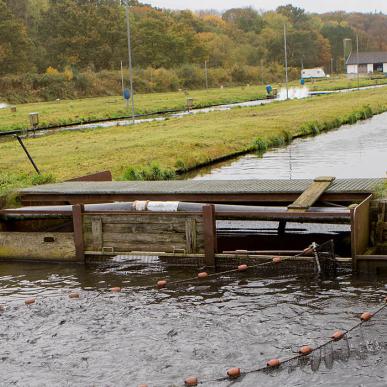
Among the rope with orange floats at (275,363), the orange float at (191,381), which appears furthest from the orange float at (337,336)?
the orange float at (191,381)

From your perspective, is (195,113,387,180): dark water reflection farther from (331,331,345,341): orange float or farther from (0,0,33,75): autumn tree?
(0,0,33,75): autumn tree

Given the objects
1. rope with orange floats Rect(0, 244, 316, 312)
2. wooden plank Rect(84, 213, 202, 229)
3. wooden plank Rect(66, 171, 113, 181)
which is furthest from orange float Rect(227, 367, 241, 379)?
wooden plank Rect(66, 171, 113, 181)

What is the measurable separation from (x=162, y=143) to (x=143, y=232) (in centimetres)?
1965

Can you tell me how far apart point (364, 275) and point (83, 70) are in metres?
92.7

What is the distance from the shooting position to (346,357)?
A: 11516mm

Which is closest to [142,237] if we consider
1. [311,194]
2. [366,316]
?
[311,194]

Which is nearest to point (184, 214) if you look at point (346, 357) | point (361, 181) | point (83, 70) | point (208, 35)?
point (361, 181)

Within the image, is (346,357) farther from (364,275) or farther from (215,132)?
(215,132)

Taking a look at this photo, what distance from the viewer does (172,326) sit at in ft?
43.7

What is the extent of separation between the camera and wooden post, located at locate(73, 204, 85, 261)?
18.2 metres

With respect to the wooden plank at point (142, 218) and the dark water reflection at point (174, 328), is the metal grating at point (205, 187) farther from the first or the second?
the dark water reflection at point (174, 328)

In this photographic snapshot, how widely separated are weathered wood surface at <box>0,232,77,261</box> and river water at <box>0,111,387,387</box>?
0.43 metres

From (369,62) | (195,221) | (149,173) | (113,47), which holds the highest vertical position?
(113,47)

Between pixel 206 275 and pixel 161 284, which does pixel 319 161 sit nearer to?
pixel 206 275
